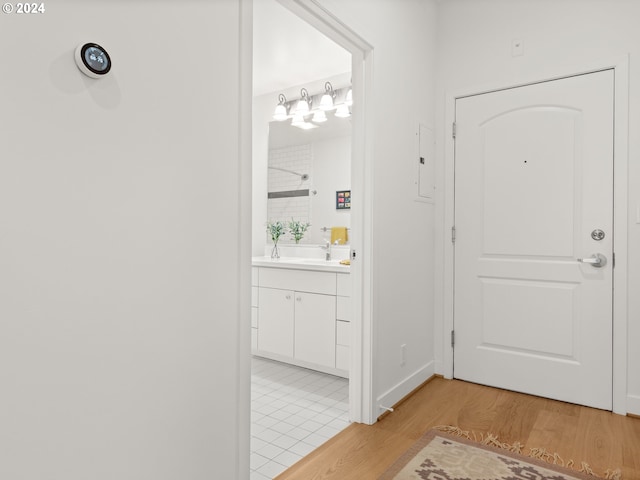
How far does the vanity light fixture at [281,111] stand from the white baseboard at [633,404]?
10.6 feet

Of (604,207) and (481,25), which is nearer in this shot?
(604,207)

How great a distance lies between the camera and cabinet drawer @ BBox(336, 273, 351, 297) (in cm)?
284

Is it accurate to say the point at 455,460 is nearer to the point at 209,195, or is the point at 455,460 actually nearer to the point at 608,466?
the point at 608,466

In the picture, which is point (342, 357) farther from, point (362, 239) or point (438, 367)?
point (362, 239)

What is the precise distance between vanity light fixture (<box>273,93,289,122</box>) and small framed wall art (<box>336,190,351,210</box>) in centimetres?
89

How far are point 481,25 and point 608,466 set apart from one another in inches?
104

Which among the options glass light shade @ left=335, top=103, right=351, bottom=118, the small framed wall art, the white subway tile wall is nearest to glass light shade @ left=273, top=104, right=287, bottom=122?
the white subway tile wall

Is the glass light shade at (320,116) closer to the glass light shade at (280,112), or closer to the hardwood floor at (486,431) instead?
the glass light shade at (280,112)

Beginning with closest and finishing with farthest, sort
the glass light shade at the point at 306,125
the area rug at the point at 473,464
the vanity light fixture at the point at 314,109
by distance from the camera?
1. the area rug at the point at 473,464
2. the vanity light fixture at the point at 314,109
3. the glass light shade at the point at 306,125

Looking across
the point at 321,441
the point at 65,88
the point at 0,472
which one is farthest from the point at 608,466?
the point at 65,88

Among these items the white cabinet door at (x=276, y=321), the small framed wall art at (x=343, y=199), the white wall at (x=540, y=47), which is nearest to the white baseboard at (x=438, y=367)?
the white wall at (x=540, y=47)

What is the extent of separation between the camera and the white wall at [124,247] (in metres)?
0.94

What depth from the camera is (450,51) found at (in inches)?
116

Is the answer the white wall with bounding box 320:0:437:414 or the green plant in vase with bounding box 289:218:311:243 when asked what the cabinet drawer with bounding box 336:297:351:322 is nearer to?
the white wall with bounding box 320:0:437:414
